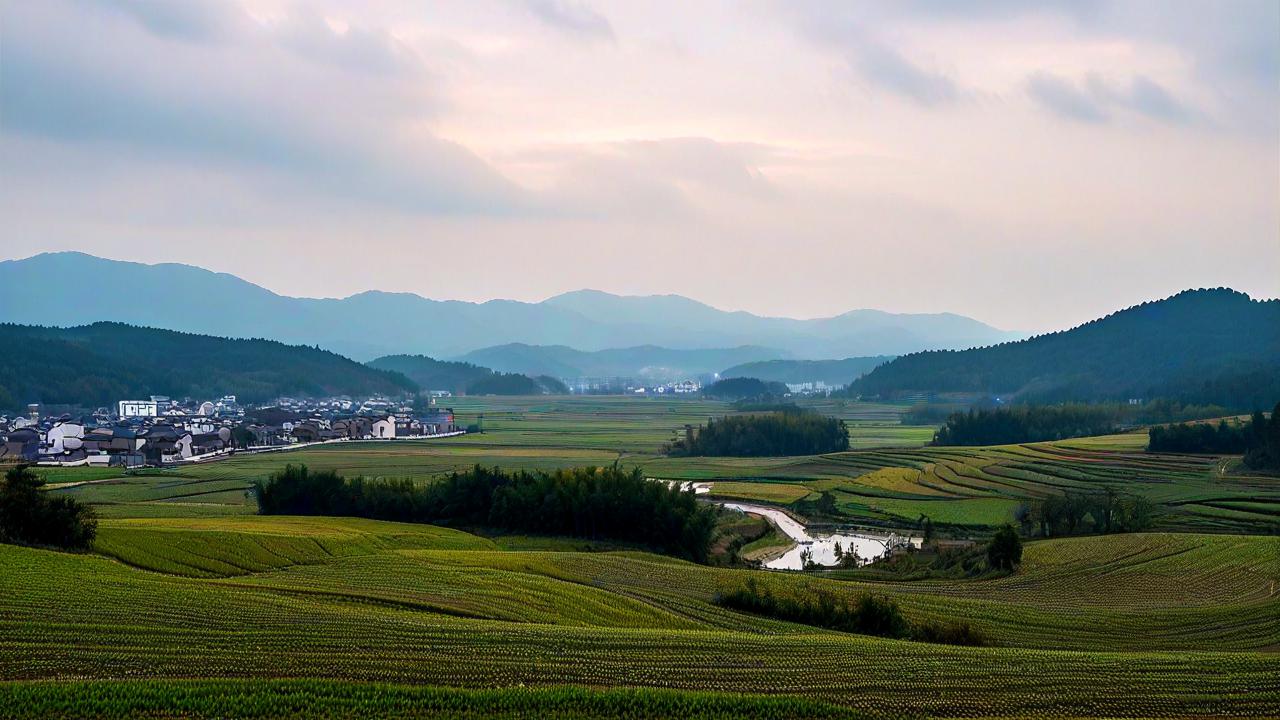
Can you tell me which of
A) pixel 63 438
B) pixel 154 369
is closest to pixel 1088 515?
pixel 63 438

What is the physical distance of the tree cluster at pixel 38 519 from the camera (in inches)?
1069

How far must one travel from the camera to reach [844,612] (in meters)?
24.1

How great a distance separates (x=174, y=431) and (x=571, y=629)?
69968 mm

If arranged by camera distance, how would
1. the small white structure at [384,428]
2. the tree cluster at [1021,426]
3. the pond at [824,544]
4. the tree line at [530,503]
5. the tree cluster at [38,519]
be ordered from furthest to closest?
the small white structure at [384,428], the tree cluster at [1021,426], the tree line at [530,503], the pond at [824,544], the tree cluster at [38,519]

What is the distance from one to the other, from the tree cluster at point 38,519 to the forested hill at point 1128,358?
11135 centimetres

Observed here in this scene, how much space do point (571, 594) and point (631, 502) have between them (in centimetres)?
2072

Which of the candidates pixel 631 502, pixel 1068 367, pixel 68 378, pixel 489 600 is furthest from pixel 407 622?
pixel 1068 367

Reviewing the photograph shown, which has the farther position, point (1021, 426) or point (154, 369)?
point (154, 369)

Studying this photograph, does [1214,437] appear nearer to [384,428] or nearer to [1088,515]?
[1088,515]

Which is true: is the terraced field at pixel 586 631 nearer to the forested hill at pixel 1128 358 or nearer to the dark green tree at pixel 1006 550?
the dark green tree at pixel 1006 550

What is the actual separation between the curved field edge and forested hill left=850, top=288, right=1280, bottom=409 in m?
114

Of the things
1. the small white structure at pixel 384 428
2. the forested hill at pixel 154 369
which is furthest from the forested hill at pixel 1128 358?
the forested hill at pixel 154 369

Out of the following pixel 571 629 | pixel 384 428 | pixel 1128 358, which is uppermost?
pixel 1128 358

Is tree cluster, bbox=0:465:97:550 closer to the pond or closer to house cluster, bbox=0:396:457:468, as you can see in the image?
the pond
